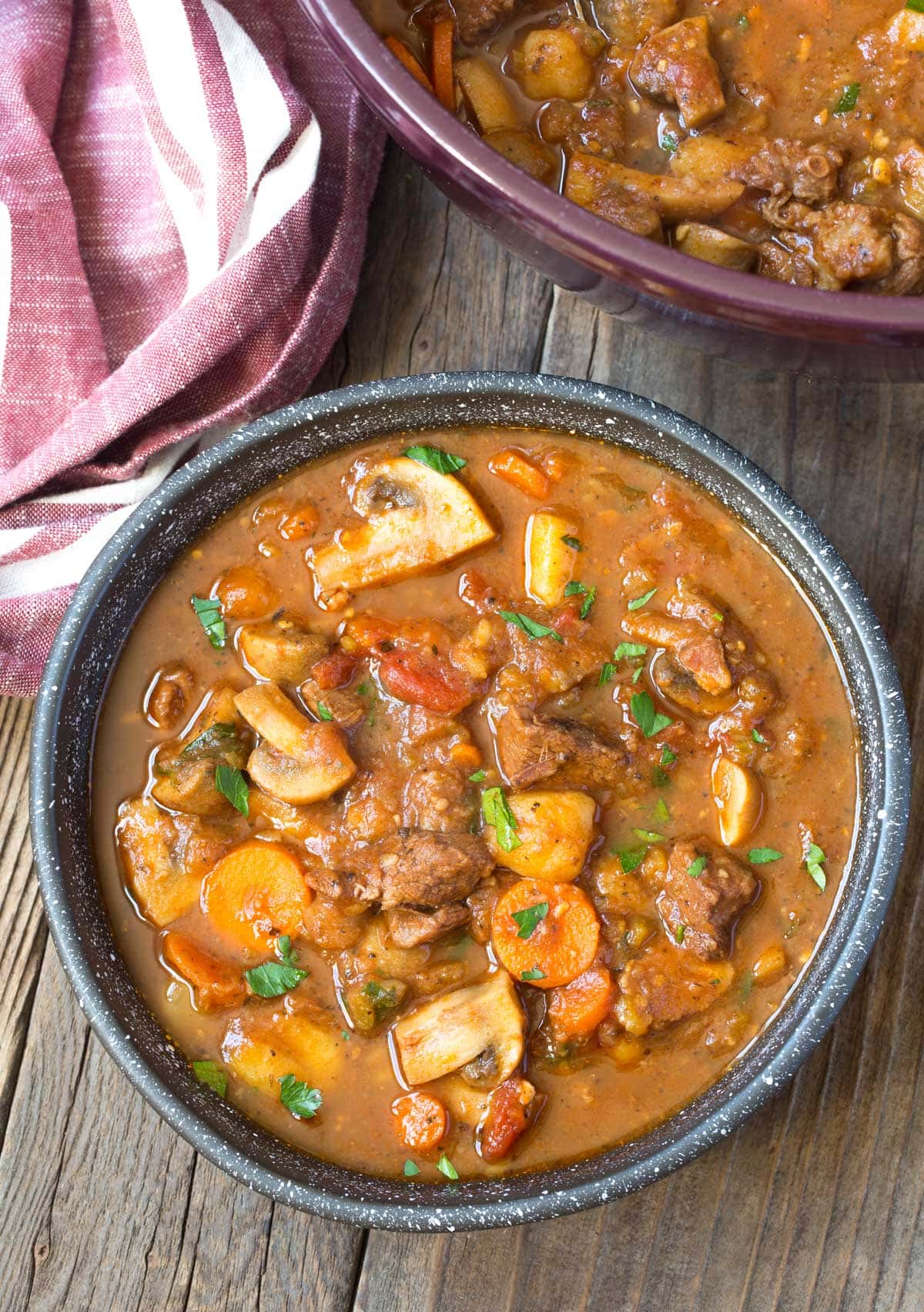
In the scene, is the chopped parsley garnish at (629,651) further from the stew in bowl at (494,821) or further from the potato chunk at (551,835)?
the potato chunk at (551,835)

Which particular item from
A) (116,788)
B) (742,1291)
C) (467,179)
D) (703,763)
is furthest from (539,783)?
(742,1291)

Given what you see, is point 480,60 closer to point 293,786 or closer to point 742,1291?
point 293,786

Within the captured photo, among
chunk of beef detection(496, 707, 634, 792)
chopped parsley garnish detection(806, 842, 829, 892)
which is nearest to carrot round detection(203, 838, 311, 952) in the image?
chunk of beef detection(496, 707, 634, 792)

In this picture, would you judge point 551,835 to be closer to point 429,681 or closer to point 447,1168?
point 429,681

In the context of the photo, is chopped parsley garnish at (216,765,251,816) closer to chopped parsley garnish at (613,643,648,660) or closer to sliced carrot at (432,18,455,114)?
chopped parsley garnish at (613,643,648,660)

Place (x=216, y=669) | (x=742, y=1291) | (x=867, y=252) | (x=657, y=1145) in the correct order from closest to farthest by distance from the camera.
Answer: (x=867, y=252), (x=657, y=1145), (x=216, y=669), (x=742, y=1291)

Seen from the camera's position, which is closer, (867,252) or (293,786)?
(867,252)

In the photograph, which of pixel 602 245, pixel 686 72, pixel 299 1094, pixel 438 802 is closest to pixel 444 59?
pixel 686 72
